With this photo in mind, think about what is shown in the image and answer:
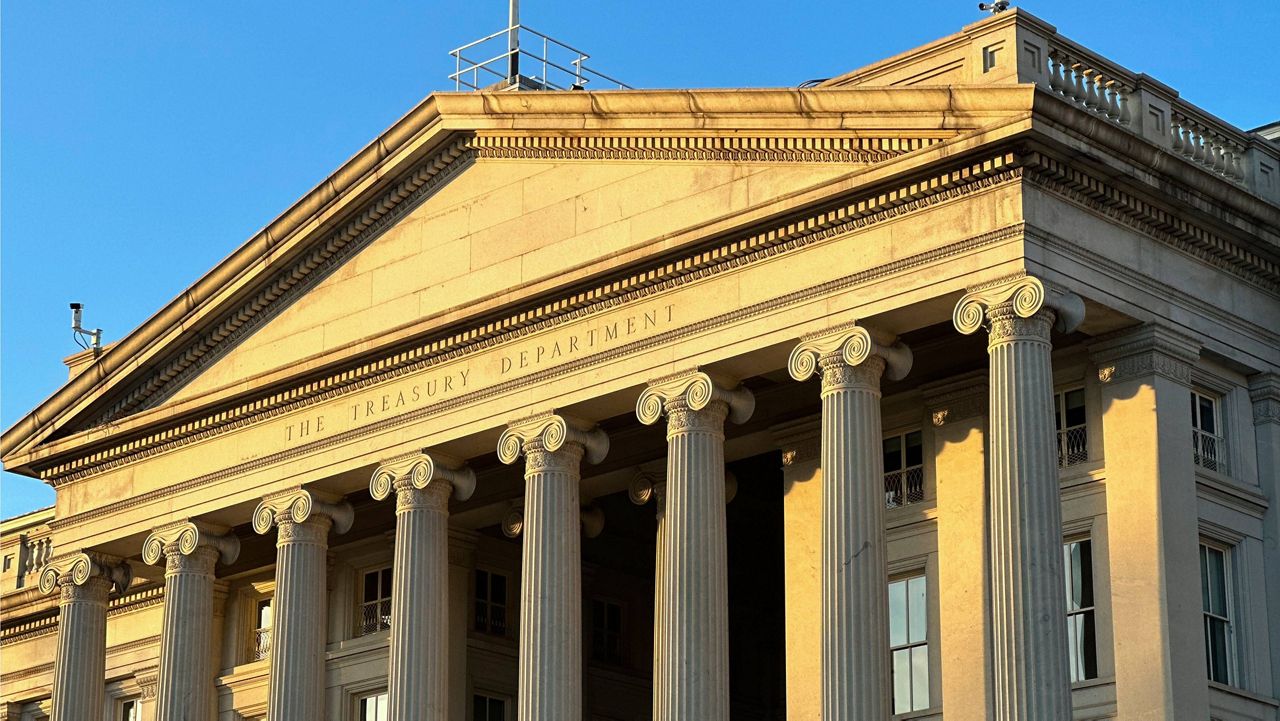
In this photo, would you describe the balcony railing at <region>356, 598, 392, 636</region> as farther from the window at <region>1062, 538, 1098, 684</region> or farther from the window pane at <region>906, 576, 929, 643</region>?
the window at <region>1062, 538, 1098, 684</region>

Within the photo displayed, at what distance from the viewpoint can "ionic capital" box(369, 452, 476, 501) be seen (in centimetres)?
4088

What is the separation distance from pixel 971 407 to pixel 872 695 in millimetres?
5504

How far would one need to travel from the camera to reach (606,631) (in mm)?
48125

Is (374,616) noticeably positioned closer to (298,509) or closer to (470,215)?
(298,509)

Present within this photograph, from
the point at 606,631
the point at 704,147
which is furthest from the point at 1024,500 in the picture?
the point at 606,631

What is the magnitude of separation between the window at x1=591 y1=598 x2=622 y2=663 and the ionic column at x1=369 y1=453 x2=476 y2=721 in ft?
23.9

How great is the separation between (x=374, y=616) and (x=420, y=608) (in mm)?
5836

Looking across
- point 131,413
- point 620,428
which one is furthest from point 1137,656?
point 131,413

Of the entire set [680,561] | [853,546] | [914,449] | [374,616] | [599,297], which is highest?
[599,297]

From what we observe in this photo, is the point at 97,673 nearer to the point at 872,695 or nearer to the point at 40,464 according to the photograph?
the point at 40,464

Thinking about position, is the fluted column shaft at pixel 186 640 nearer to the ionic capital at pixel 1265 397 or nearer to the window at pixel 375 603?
the window at pixel 375 603

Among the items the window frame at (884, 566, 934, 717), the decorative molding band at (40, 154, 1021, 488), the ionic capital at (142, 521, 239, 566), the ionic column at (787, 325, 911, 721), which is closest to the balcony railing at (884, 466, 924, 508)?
the window frame at (884, 566, 934, 717)

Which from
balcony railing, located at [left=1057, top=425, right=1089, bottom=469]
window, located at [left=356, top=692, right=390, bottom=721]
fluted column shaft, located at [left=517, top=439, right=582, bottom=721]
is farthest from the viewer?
window, located at [left=356, top=692, right=390, bottom=721]

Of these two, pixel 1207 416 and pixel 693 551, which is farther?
pixel 693 551
